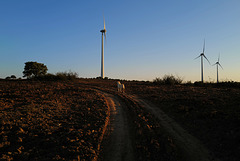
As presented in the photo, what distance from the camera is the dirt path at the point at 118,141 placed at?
20.4 ft

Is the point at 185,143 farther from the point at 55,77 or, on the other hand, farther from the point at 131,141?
the point at 55,77

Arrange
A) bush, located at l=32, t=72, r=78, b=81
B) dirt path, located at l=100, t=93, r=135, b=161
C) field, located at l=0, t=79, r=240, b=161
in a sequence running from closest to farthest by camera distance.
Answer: dirt path, located at l=100, t=93, r=135, b=161 < field, located at l=0, t=79, r=240, b=161 < bush, located at l=32, t=72, r=78, b=81

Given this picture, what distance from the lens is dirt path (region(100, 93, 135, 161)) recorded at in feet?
20.4

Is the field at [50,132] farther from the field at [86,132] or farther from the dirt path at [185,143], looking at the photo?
the dirt path at [185,143]

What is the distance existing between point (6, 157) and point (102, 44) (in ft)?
143

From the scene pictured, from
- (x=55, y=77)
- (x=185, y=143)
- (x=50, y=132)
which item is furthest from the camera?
(x=55, y=77)

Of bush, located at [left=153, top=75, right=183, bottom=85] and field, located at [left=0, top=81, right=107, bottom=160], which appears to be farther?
bush, located at [left=153, top=75, right=183, bottom=85]

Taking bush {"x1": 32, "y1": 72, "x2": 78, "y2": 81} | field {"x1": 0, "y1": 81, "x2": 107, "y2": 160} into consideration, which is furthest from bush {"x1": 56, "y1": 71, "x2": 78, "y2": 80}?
field {"x1": 0, "y1": 81, "x2": 107, "y2": 160}

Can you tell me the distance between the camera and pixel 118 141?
7.39m

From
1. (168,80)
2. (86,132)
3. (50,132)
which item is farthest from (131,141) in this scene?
(168,80)

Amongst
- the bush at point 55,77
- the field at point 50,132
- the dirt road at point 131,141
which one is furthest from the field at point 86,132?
the bush at point 55,77

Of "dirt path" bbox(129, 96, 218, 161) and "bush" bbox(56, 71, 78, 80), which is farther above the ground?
"bush" bbox(56, 71, 78, 80)

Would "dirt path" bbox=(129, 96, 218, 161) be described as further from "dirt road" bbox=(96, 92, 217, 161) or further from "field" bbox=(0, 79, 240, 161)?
"field" bbox=(0, 79, 240, 161)

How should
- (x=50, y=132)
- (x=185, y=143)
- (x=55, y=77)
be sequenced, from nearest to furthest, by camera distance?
(x=185, y=143), (x=50, y=132), (x=55, y=77)
